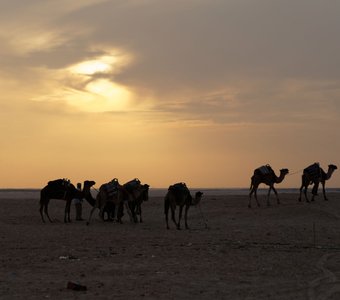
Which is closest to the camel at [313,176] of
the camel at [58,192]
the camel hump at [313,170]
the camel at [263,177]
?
the camel hump at [313,170]

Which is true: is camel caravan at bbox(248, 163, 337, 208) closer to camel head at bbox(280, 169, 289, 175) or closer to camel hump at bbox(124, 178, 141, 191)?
camel head at bbox(280, 169, 289, 175)

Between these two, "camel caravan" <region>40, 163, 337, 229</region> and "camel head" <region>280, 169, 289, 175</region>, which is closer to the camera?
"camel caravan" <region>40, 163, 337, 229</region>

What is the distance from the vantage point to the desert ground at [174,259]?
1170 cm

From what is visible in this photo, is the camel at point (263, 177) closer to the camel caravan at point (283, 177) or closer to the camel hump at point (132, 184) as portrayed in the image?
the camel caravan at point (283, 177)

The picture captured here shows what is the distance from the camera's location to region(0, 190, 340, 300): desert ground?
11.7m

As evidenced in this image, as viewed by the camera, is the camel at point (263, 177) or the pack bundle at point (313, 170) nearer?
the camel at point (263, 177)

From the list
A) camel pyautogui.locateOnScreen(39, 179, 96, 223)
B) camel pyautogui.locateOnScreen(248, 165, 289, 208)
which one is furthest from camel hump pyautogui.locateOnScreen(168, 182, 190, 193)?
camel pyautogui.locateOnScreen(248, 165, 289, 208)

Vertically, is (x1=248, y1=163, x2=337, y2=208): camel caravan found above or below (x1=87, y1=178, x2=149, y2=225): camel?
above

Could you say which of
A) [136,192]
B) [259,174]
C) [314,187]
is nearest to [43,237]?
[136,192]

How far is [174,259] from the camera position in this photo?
15.5 metres

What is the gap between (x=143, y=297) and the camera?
1109cm

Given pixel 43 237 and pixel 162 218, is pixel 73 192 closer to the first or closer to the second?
pixel 162 218

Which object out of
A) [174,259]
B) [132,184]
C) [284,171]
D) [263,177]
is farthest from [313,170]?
[174,259]

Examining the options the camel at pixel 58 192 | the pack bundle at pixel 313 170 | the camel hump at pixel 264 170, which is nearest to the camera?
the camel at pixel 58 192
